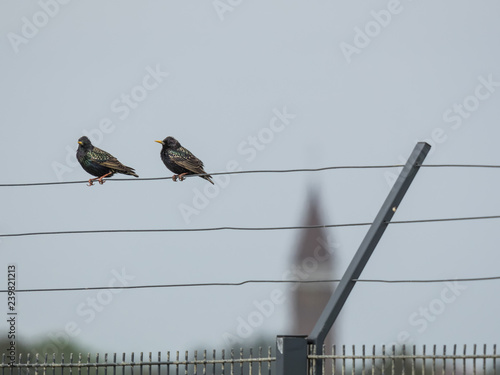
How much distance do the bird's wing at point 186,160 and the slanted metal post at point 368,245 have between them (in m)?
4.00

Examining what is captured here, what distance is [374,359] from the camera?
339 inches

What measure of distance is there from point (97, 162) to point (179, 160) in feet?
3.58

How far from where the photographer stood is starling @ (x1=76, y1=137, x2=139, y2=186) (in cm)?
1317

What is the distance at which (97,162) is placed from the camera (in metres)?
13.5

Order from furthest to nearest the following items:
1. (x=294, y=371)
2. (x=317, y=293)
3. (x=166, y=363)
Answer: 1. (x=317, y=293)
2. (x=166, y=363)
3. (x=294, y=371)

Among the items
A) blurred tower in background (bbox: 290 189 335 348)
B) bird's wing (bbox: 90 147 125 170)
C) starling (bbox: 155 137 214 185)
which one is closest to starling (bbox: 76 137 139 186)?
bird's wing (bbox: 90 147 125 170)

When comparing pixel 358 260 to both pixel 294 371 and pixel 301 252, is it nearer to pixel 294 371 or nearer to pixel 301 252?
pixel 294 371

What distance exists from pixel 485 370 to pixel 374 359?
0.85 metres

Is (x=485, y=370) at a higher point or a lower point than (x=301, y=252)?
lower

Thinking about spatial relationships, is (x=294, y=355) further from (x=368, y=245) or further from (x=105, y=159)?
(x=105, y=159)

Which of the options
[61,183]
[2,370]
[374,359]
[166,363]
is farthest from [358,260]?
[2,370]

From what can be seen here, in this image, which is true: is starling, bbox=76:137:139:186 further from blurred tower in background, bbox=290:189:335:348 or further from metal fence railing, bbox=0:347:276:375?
blurred tower in background, bbox=290:189:335:348

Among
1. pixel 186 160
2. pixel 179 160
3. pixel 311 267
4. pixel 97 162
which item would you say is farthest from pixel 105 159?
pixel 311 267

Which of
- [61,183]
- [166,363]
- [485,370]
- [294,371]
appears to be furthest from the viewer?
[61,183]
